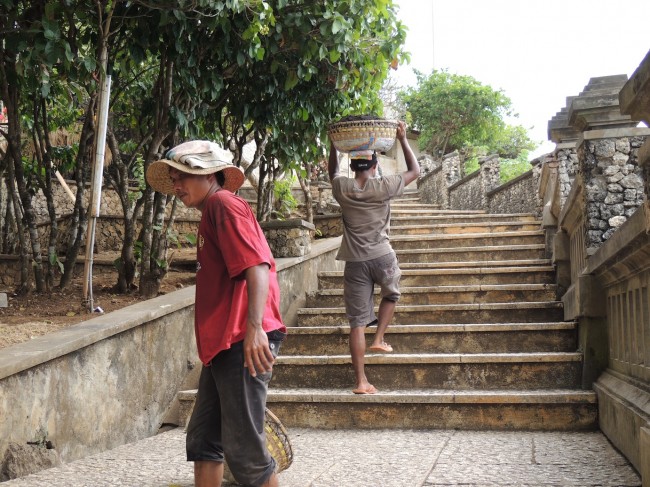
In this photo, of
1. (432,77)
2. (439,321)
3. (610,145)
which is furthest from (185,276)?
(432,77)

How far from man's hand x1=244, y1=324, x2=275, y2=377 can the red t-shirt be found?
0.08m

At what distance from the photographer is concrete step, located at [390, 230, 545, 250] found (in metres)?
9.49

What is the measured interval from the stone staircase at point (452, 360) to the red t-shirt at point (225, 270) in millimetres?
2589

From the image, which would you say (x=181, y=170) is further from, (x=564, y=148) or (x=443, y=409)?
(x=564, y=148)

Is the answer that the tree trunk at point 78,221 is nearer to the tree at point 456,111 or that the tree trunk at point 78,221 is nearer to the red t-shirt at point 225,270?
the red t-shirt at point 225,270

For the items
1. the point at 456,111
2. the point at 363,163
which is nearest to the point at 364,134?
the point at 363,163

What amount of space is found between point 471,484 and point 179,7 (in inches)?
160

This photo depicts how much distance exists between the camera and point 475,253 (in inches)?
353

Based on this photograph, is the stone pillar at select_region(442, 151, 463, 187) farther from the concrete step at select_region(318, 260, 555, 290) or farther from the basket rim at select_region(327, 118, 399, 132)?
the basket rim at select_region(327, 118, 399, 132)

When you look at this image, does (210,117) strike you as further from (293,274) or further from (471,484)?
(471,484)

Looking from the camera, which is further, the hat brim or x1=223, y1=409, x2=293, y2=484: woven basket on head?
x1=223, y1=409, x2=293, y2=484: woven basket on head

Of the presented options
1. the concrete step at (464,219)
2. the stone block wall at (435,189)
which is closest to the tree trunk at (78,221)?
the concrete step at (464,219)

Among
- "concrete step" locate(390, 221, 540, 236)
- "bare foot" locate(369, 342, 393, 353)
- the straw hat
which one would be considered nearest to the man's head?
"bare foot" locate(369, 342, 393, 353)

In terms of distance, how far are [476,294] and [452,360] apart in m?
1.78
